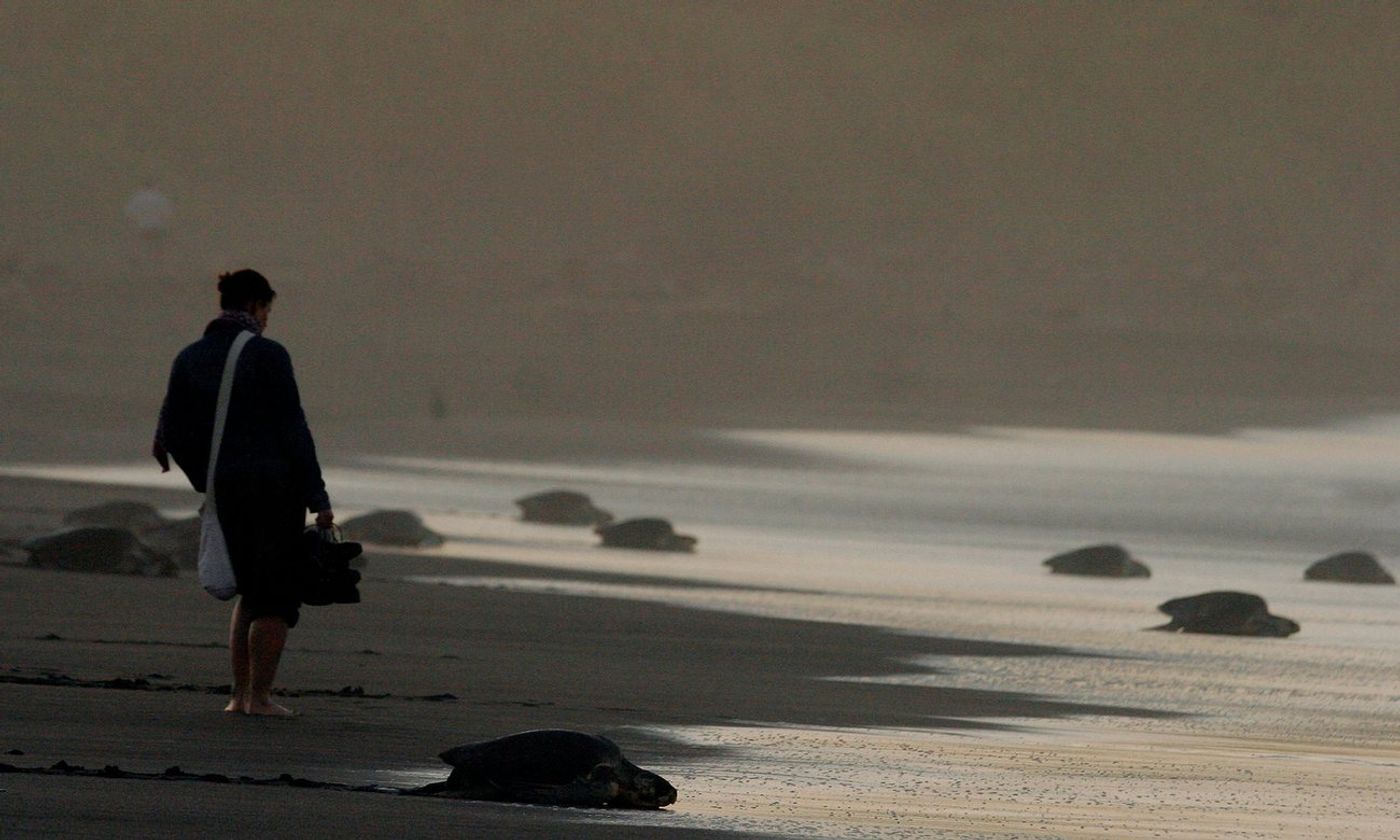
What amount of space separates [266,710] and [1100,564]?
11.2m

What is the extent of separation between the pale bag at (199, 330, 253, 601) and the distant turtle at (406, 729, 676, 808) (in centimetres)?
161

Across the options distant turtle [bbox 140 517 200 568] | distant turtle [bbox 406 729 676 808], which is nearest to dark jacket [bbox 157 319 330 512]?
distant turtle [bbox 406 729 676 808]

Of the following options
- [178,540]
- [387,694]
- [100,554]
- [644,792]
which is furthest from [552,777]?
[178,540]

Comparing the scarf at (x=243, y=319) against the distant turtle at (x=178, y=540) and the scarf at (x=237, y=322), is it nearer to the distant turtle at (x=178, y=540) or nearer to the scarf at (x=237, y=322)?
the scarf at (x=237, y=322)

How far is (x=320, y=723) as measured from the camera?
9.19 metres

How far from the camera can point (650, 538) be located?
65.8ft

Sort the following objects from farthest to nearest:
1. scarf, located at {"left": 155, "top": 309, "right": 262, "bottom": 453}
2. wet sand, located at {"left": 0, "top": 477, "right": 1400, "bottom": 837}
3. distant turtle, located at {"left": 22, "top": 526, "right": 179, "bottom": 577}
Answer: distant turtle, located at {"left": 22, "top": 526, "right": 179, "bottom": 577} < scarf, located at {"left": 155, "top": 309, "right": 262, "bottom": 453} < wet sand, located at {"left": 0, "top": 477, "right": 1400, "bottom": 837}

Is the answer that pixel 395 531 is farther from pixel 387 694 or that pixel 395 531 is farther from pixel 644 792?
pixel 644 792

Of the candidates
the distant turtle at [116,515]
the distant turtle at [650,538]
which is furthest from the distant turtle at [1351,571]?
the distant turtle at [116,515]

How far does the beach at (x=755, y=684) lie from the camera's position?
7.92m

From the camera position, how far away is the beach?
792 cm

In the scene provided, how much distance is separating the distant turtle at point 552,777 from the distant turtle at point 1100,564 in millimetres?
12024

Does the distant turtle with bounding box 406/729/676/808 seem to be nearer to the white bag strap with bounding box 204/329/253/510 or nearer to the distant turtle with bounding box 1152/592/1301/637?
the white bag strap with bounding box 204/329/253/510

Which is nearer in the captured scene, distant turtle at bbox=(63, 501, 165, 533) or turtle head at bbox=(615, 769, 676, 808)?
turtle head at bbox=(615, 769, 676, 808)
